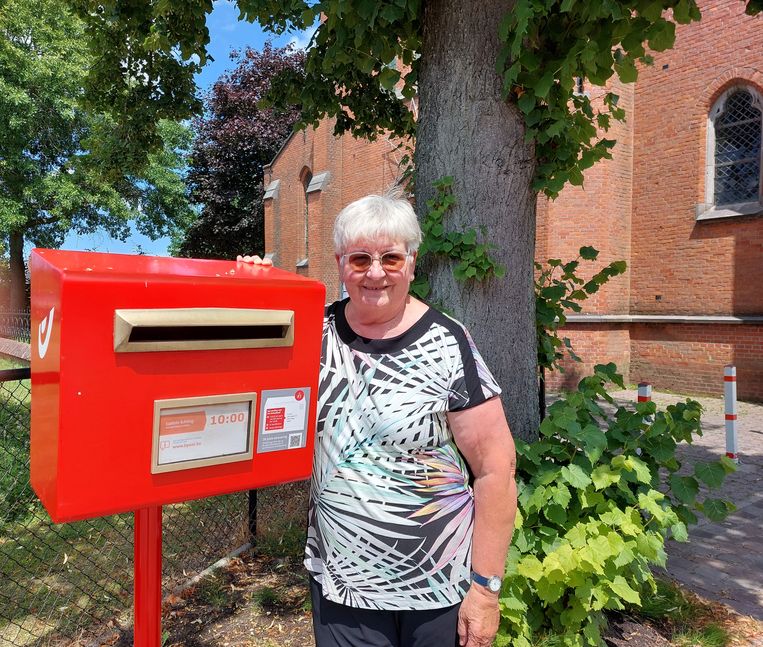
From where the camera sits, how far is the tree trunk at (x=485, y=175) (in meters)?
2.83

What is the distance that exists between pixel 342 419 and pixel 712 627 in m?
2.59

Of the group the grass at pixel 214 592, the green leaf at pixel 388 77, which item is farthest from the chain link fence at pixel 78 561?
the green leaf at pixel 388 77

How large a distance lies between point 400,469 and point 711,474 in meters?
1.88

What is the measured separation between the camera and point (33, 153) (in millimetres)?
20875

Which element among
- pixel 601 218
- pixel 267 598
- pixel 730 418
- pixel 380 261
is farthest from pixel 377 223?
pixel 601 218

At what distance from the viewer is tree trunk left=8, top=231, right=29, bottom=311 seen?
22.2 meters

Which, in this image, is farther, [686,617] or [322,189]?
[322,189]

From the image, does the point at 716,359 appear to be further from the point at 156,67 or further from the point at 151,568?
the point at 151,568

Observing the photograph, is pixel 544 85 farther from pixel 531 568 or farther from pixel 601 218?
pixel 601 218

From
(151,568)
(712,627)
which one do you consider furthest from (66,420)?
(712,627)

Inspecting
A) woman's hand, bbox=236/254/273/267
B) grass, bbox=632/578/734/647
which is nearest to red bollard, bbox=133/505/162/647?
woman's hand, bbox=236/254/273/267

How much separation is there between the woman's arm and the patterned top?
0.03 meters

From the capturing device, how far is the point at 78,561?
13.4ft

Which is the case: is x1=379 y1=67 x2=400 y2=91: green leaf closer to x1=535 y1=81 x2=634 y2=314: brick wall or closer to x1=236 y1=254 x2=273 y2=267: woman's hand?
x1=236 y1=254 x2=273 y2=267: woman's hand
